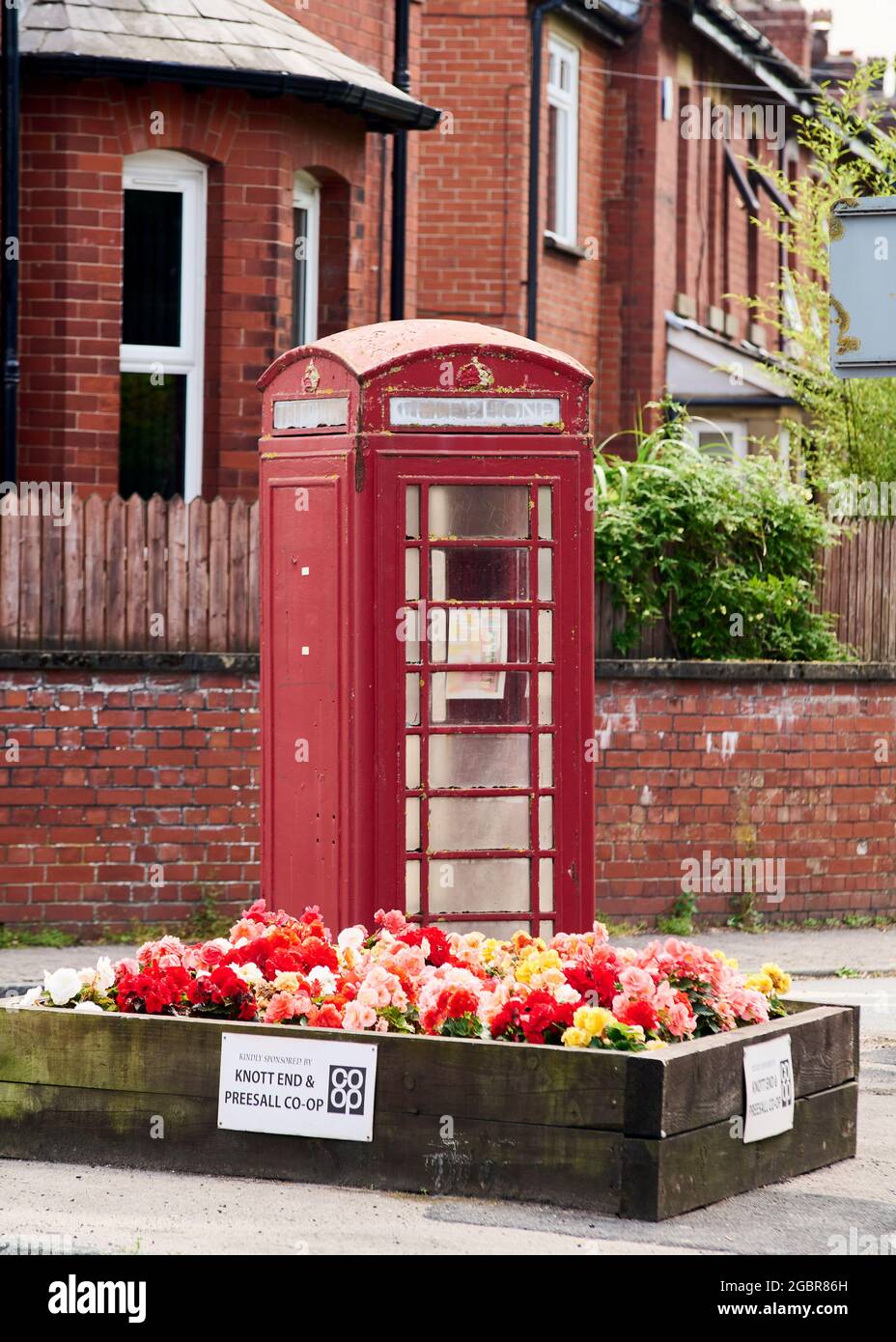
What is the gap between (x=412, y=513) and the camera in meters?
7.25

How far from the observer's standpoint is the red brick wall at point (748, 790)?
39.7 ft

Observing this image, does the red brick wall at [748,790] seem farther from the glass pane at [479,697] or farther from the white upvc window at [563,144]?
the white upvc window at [563,144]

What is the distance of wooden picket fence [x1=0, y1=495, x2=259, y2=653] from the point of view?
11.1 metres

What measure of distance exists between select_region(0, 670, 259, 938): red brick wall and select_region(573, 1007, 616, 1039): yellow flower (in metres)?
5.35

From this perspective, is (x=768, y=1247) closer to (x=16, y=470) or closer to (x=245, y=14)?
(x=16, y=470)

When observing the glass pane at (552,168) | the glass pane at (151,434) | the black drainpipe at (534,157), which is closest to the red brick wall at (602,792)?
the glass pane at (151,434)

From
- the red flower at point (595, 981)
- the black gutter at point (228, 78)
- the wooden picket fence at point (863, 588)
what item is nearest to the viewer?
the red flower at point (595, 981)

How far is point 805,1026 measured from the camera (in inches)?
265

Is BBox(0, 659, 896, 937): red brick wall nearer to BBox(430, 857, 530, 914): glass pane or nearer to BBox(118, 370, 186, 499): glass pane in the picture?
BBox(118, 370, 186, 499): glass pane

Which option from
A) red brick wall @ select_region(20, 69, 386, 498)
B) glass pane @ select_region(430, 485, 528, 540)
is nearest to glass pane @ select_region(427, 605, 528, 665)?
glass pane @ select_region(430, 485, 528, 540)

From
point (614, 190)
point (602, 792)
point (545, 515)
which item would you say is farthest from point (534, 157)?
point (545, 515)

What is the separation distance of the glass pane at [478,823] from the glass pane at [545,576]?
0.74 meters

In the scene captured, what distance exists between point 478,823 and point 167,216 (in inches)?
295

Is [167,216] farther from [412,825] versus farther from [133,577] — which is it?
[412,825]
